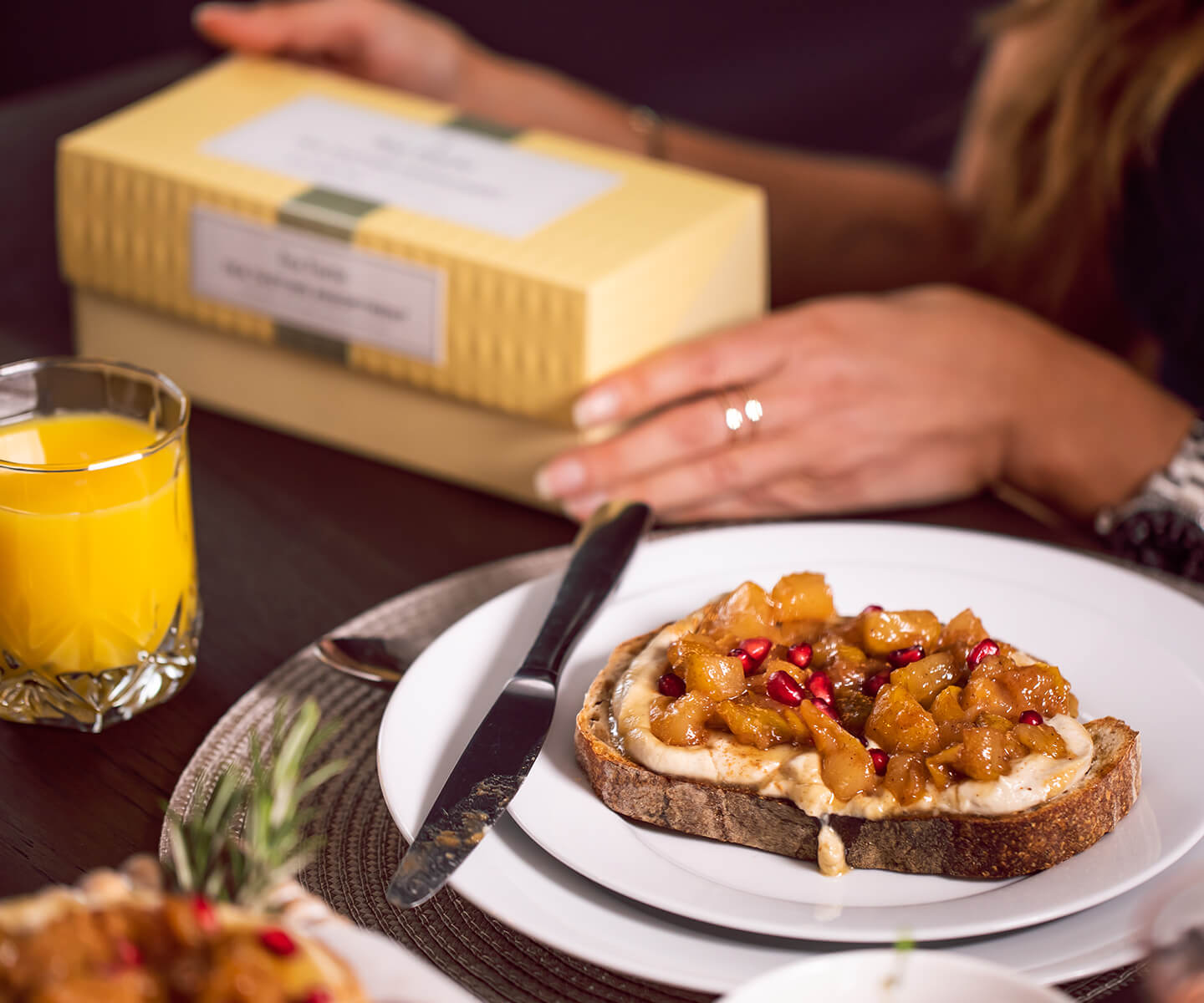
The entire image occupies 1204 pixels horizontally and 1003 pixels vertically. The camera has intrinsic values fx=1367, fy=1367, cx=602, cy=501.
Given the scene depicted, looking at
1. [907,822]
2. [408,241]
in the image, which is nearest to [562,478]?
[408,241]

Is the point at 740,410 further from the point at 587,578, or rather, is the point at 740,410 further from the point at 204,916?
the point at 204,916

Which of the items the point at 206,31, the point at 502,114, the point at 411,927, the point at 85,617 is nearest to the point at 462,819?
the point at 411,927

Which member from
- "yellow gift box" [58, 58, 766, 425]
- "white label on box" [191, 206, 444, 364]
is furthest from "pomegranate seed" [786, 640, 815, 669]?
"white label on box" [191, 206, 444, 364]

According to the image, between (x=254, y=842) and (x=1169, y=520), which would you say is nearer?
(x=254, y=842)

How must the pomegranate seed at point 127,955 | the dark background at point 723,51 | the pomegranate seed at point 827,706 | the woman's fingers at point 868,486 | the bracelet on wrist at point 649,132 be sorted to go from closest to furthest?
the pomegranate seed at point 127,955 → the pomegranate seed at point 827,706 → the woman's fingers at point 868,486 → the bracelet on wrist at point 649,132 → the dark background at point 723,51

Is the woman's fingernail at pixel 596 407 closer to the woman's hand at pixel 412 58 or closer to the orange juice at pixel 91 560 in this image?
the orange juice at pixel 91 560

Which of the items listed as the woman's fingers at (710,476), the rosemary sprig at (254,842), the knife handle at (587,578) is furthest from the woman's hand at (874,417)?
the rosemary sprig at (254,842)
